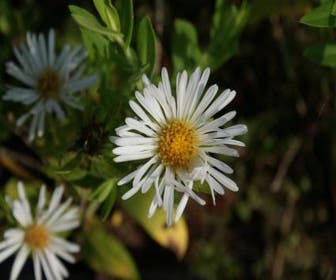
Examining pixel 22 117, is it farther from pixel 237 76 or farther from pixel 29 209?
pixel 237 76

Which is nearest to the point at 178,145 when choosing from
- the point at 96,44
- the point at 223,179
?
the point at 223,179

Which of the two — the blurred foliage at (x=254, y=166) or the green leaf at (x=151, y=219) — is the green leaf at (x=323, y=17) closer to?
the blurred foliage at (x=254, y=166)

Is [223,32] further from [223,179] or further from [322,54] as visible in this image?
[223,179]

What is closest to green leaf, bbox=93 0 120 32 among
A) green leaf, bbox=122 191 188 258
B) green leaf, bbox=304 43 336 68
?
→ green leaf, bbox=304 43 336 68

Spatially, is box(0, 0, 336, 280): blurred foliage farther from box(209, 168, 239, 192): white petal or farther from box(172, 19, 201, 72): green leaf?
box(209, 168, 239, 192): white petal

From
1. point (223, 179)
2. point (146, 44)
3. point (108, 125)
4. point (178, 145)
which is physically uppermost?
point (146, 44)

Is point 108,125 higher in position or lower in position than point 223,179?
higher
